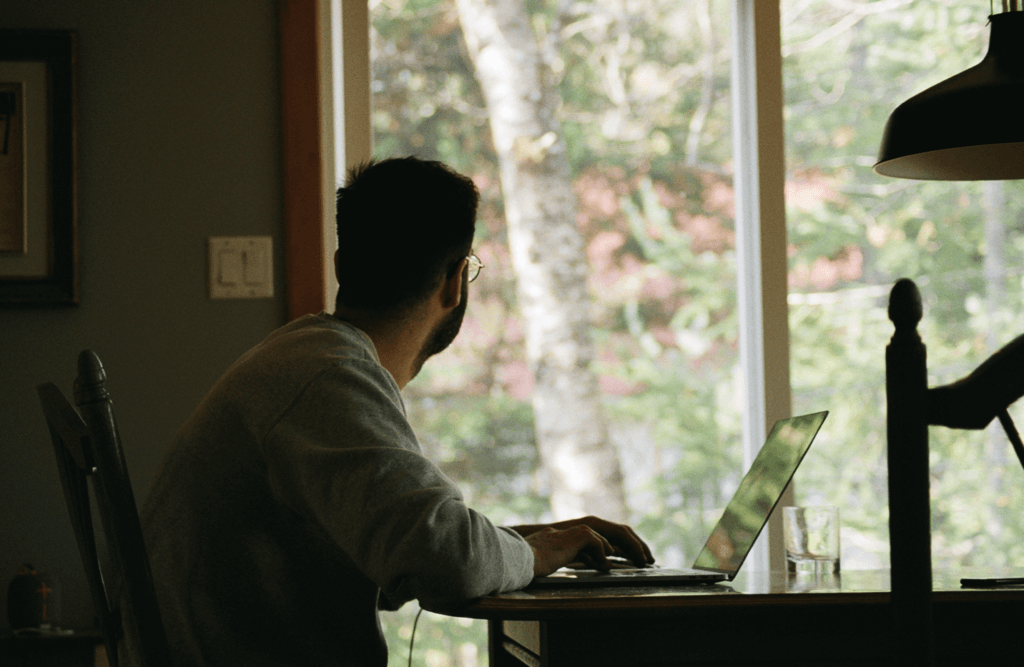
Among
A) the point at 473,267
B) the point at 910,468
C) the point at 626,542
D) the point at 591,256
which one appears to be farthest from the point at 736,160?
the point at 910,468

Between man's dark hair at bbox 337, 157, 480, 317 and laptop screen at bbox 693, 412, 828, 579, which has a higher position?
man's dark hair at bbox 337, 157, 480, 317

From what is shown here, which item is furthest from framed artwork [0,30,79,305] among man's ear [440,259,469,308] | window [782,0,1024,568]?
window [782,0,1024,568]

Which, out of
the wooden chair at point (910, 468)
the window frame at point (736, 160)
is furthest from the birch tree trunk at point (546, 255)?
the wooden chair at point (910, 468)

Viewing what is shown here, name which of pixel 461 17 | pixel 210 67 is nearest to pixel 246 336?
pixel 210 67

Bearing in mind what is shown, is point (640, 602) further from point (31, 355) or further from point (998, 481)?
point (998, 481)

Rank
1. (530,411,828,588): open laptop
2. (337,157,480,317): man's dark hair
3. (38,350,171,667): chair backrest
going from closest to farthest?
(38,350,171,667): chair backrest
(530,411,828,588): open laptop
(337,157,480,317): man's dark hair

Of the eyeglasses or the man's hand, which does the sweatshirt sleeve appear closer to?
the man's hand

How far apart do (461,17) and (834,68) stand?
37.0 inches

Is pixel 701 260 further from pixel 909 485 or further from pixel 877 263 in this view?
pixel 909 485

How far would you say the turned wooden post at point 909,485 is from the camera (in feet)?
2.50

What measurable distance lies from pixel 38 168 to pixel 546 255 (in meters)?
1.14

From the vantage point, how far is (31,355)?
2080 millimetres

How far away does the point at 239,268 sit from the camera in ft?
7.00

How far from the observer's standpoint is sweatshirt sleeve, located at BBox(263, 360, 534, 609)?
1059 mm
